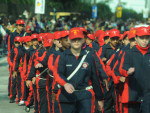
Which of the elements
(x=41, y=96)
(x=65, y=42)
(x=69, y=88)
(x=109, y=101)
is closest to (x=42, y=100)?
(x=41, y=96)

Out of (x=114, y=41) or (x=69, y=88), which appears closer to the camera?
(x=69, y=88)

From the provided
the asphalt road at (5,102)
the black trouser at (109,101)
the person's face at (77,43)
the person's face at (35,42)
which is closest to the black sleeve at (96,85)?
the person's face at (77,43)

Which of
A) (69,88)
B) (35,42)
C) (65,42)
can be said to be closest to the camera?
(69,88)

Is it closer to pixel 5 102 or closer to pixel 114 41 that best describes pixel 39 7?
pixel 5 102

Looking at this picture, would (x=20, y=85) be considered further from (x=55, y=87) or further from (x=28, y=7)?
(x=28, y=7)

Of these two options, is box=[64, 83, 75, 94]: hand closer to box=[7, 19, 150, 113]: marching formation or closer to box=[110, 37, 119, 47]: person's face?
box=[7, 19, 150, 113]: marching formation

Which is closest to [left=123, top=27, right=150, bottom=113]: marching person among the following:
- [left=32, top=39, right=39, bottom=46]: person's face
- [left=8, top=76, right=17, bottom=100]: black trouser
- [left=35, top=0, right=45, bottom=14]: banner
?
[left=32, top=39, right=39, bottom=46]: person's face

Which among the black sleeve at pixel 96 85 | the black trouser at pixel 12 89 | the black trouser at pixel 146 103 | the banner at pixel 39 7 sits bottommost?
the black trouser at pixel 12 89

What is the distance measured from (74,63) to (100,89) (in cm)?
57

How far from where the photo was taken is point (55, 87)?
776 centimetres

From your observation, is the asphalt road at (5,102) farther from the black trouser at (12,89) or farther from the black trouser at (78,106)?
the black trouser at (78,106)

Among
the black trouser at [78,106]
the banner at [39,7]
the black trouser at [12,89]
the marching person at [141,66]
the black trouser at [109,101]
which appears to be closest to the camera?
the black trouser at [78,106]

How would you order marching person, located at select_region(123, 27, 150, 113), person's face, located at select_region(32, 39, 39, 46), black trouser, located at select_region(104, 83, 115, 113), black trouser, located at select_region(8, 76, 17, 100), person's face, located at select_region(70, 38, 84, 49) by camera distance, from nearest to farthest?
person's face, located at select_region(70, 38, 84, 49), marching person, located at select_region(123, 27, 150, 113), black trouser, located at select_region(104, 83, 115, 113), person's face, located at select_region(32, 39, 39, 46), black trouser, located at select_region(8, 76, 17, 100)

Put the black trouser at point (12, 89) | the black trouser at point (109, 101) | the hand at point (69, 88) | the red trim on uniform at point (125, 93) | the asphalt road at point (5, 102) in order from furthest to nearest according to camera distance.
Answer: the black trouser at point (12, 89) → the asphalt road at point (5, 102) → the black trouser at point (109, 101) → the red trim on uniform at point (125, 93) → the hand at point (69, 88)
